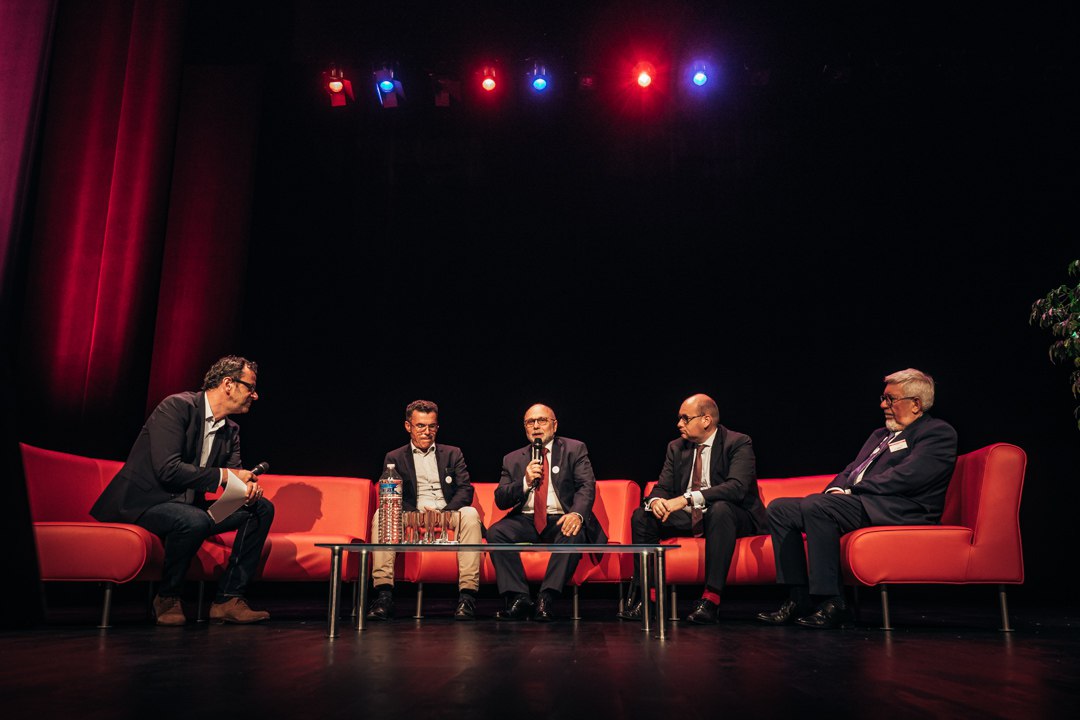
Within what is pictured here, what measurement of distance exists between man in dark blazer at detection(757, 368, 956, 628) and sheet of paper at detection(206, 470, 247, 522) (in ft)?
6.95

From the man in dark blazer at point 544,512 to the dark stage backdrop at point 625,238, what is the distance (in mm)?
1244

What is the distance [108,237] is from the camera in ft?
15.4

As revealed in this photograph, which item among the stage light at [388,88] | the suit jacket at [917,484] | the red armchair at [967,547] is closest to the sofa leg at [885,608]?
the red armchair at [967,547]

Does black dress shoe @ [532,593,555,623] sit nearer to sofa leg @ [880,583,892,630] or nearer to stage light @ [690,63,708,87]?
sofa leg @ [880,583,892,630]

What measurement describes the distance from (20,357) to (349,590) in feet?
7.44

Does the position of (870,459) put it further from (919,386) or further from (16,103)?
(16,103)

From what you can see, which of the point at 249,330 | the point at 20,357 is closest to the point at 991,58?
the point at 249,330

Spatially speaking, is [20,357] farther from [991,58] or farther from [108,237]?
[991,58]

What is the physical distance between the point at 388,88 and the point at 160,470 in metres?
3.04

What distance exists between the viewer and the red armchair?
3076 millimetres

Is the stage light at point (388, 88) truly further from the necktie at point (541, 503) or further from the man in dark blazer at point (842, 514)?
the man in dark blazer at point (842, 514)

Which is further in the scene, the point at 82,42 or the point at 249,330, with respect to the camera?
the point at 249,330

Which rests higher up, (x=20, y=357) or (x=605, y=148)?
(x=605, y=148)

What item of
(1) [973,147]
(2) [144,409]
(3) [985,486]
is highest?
(1) [973,147]
